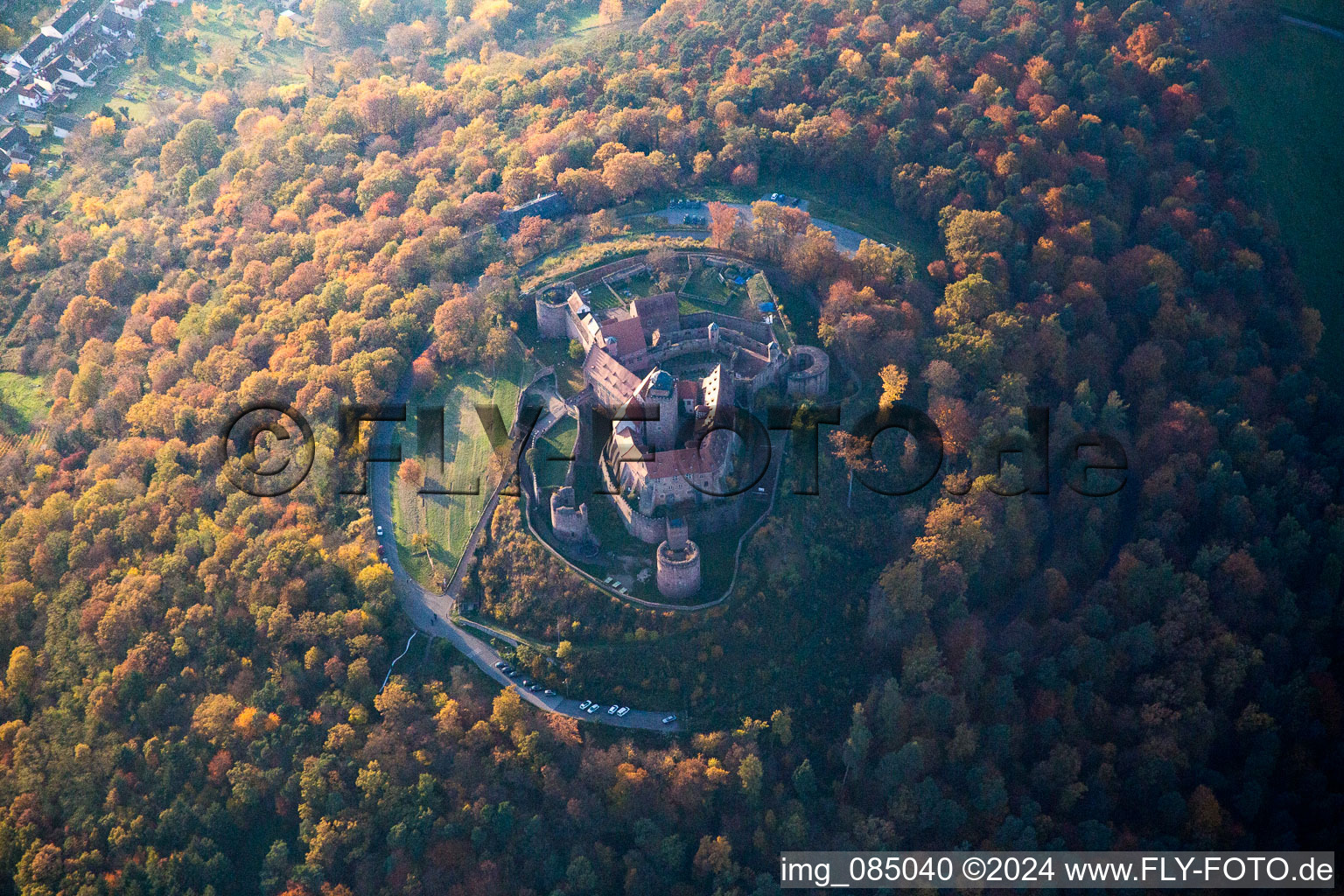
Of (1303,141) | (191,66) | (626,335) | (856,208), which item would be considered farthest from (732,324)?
(191,66)

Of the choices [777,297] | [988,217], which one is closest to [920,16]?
[988,217]

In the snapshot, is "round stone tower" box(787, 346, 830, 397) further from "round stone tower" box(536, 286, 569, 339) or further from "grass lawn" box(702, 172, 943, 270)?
"grass lawn" box(702, 172, 943, 270)

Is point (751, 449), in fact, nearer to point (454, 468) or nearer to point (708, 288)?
point (708, 288)

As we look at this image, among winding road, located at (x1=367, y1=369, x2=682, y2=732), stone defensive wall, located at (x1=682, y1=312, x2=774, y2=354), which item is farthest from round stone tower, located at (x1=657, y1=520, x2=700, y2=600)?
stone defensive wall, located at (x1=682, y1=312, x2=774, y2=354)

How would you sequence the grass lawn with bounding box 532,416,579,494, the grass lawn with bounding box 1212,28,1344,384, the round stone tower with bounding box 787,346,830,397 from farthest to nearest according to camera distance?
the grass lawn with bounding box 1212,28,1344,384
the round stone tower with bounding box 787,346,830,397
the grass lawn with bounding box 532,416,579,494

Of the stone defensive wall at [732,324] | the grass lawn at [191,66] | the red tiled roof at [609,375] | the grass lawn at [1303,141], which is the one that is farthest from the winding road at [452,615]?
the grass lawn at [1303,141]

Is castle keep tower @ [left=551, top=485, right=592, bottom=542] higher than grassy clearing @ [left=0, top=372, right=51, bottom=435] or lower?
higher
